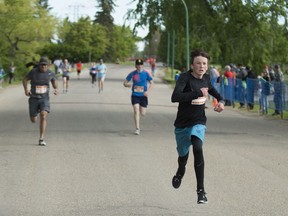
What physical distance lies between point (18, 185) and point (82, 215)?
2.01 metres

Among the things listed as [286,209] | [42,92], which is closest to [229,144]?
[42,92]

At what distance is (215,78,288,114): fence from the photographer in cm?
2088

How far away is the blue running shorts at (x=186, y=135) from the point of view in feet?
23.4

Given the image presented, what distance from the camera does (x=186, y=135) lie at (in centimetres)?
724

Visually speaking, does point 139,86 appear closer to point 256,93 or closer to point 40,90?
point 40,90

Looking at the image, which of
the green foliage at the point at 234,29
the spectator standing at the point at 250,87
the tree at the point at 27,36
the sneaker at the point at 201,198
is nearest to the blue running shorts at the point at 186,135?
the sneaker at the point at 201,198

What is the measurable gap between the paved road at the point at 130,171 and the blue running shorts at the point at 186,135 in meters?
0.64

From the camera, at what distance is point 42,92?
522 inches

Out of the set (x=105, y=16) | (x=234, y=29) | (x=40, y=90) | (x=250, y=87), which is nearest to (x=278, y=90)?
(x=250, y=87)

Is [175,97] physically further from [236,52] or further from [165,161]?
[236,52]

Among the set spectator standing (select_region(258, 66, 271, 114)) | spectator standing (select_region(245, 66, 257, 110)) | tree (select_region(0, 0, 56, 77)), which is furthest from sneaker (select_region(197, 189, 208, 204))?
tree (select_region(0, 0, 56, 77))

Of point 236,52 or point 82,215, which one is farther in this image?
point 236,52

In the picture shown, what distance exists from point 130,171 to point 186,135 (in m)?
2.74

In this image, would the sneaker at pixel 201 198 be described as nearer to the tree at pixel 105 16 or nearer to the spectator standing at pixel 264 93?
the spectator standing at pixel 264 93
